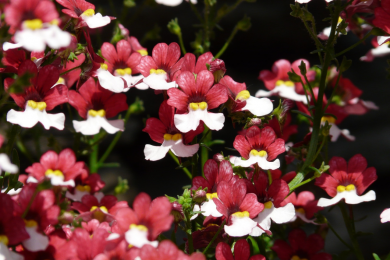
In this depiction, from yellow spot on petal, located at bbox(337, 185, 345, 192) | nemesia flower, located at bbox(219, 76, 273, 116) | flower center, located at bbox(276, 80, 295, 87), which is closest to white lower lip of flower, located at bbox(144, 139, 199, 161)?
nemesia flower, located at bbox(219, 76, 273, 116)

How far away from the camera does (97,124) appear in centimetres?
84

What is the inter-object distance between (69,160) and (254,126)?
0.32m

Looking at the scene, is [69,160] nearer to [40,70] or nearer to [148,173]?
[40,70]

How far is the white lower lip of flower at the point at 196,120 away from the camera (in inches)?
28.8

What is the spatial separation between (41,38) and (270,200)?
0.46 m

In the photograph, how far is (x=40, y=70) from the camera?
768 millimetres

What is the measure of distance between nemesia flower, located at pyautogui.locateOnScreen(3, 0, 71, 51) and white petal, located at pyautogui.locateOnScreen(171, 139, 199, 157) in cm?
27

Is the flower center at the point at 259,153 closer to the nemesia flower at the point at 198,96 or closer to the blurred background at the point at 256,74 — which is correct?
the nemesia flower at the point at 198,96

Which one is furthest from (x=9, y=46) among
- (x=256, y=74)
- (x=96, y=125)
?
(x=256, y=74)

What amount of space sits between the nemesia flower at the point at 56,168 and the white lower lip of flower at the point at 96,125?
0.09m

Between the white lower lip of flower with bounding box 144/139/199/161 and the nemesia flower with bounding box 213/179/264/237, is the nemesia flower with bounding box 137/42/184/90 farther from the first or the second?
the nemesia flower with bounding box 213/179/264/237

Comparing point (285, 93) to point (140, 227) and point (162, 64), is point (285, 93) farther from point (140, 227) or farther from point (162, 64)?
point (140, 227)

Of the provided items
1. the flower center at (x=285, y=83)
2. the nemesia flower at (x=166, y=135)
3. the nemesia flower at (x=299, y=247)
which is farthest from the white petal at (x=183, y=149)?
the flower center at (x=285, y=83)

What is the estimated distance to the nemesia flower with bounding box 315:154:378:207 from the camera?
0.88 meters
